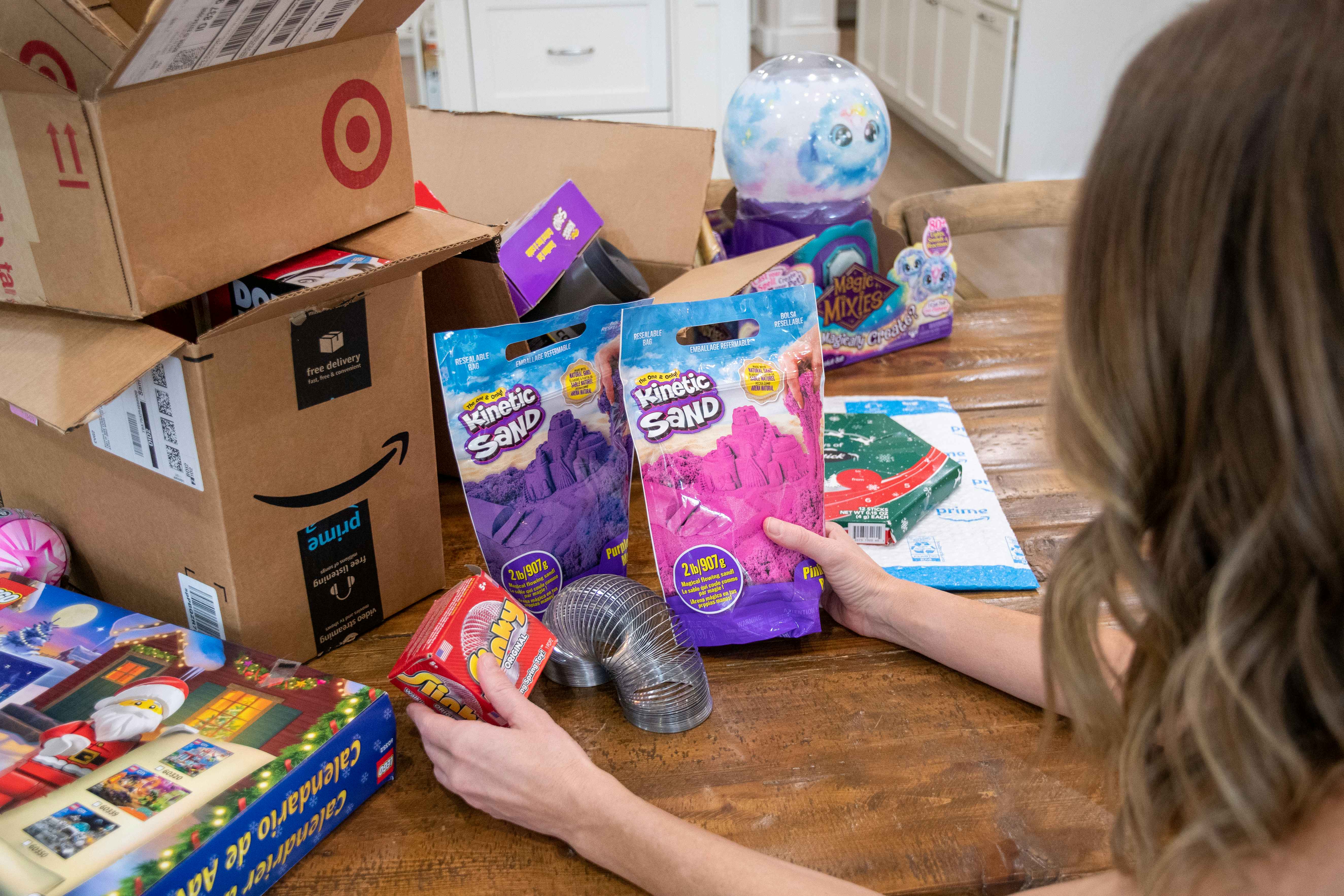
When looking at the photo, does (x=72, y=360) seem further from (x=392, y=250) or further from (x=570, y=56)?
(x=570, y=56)

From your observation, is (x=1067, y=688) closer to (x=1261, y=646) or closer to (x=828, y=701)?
(x=1261, y=646)

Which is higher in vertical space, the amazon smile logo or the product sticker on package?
the product sticker on package

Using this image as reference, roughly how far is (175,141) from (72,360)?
181mm

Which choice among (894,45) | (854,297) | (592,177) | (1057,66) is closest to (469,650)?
(592,177)

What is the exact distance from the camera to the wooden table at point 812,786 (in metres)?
0.75

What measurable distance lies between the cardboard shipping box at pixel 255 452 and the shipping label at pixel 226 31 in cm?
18

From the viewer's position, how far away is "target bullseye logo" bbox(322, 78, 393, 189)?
0.89 meters

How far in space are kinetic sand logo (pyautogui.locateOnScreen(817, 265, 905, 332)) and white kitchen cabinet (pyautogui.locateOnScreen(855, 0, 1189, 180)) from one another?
2567 mm

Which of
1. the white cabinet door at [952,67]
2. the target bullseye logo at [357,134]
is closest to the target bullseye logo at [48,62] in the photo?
the target bullseye logo at [357,134]

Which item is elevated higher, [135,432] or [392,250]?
[392,250]

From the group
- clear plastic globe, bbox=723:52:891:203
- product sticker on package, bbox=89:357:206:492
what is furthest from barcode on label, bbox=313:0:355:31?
clear plastic globe, bbox=723:52:891:203

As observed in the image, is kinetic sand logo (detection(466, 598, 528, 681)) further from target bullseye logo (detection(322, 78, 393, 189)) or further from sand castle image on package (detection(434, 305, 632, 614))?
target bullseye logo (detection(322, 78, 393, 189))

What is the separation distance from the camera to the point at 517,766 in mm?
770

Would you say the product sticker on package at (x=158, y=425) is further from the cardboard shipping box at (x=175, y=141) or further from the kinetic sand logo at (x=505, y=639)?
the kinetic sand logo at (x=505, y=639)
